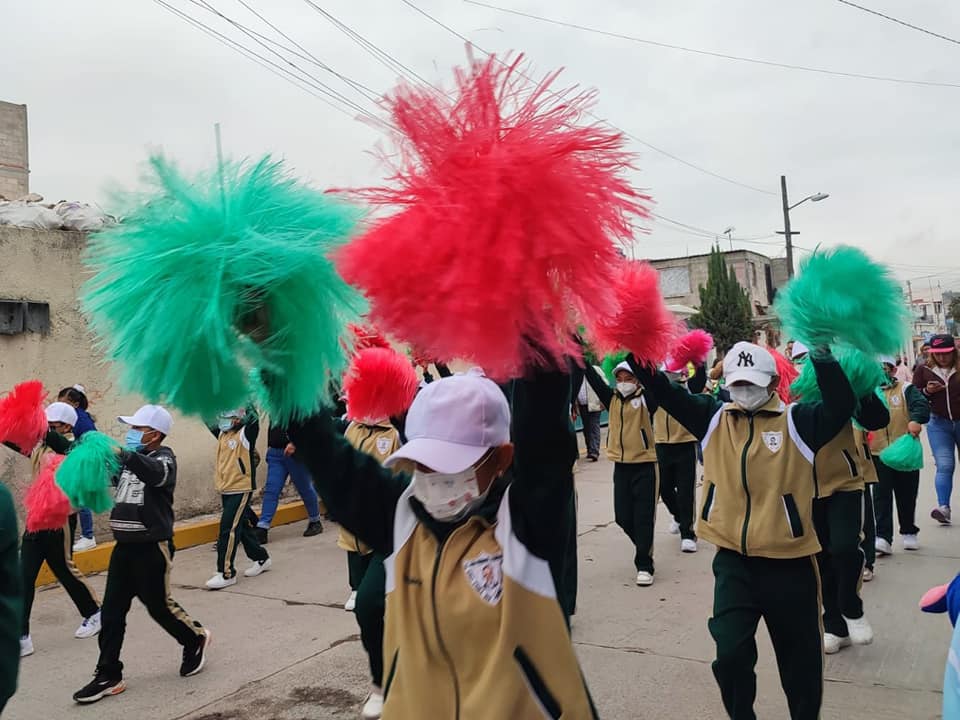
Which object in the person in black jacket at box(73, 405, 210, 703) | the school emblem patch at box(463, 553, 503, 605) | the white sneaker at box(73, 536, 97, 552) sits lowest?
the white sneaker at box(73, 536, 97, 552)

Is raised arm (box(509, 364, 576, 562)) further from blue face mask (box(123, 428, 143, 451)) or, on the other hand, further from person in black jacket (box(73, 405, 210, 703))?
blue face mask (box(123, 428, 143, 451))

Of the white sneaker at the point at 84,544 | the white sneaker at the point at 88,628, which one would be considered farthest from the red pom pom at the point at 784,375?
the white sneaker at the point at 84,544

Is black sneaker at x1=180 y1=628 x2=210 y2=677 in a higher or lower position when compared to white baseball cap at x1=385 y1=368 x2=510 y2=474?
lower

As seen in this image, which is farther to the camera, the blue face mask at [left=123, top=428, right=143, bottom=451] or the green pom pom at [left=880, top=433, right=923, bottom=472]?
the green pom pom at [left=880, top=433, right=923, bottom=472]

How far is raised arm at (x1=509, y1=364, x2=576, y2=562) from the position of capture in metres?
1.75

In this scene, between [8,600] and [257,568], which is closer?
[8,600]

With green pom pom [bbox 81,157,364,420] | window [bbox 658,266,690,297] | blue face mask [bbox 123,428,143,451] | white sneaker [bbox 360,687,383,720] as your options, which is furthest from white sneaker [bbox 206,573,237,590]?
window [bbox 658,266,690,297]

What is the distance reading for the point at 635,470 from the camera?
22.6 ft

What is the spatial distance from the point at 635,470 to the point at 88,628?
14.7 feet

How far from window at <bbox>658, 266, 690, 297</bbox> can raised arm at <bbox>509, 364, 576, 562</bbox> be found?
44.2m

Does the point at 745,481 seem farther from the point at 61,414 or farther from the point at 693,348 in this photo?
the point at 61,414

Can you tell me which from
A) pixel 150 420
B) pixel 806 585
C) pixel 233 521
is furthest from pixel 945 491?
pixel 150 420

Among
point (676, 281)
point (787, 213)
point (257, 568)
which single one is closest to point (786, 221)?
point (787, 213)

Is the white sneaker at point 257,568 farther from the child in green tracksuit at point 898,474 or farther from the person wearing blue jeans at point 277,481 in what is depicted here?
the child in green tracksuit at point 898,474
